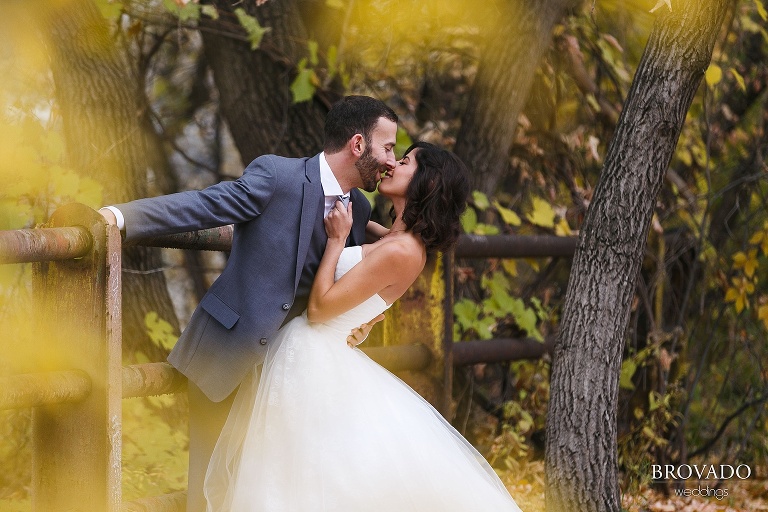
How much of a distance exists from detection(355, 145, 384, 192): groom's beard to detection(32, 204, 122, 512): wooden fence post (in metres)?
0.92

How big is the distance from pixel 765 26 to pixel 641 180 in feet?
12.9

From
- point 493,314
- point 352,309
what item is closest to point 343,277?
point 352,309

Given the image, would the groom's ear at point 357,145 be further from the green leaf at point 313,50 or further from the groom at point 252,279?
the green leaf at point 313,50

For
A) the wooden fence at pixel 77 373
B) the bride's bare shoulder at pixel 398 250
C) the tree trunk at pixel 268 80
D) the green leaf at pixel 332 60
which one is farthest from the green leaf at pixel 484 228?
the wooden fence at pixel 77 373

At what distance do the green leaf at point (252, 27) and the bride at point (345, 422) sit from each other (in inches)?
83.2

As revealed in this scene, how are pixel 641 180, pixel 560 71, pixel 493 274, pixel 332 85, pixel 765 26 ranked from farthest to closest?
pixel 765 26
pixel 560 71
pixel 493 274
pixel 332 85
pixel 641 180

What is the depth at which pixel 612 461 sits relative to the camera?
12.7 ft

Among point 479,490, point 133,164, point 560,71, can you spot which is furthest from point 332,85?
point 479,490

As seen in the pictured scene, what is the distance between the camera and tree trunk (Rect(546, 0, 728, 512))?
3.76 m

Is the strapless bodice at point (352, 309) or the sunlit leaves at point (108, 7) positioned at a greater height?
the sunlit leaves at point (108, 7)

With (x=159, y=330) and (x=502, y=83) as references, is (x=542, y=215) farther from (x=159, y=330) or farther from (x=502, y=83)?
(x=159, y=330)

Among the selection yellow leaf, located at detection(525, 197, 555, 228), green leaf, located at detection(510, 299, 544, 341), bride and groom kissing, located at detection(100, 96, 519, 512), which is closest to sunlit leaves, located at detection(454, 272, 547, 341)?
green leaf, located at detection(510, 299, 544, 341)

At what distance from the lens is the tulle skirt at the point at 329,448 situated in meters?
2.91

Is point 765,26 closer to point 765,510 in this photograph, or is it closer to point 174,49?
point 765,510
